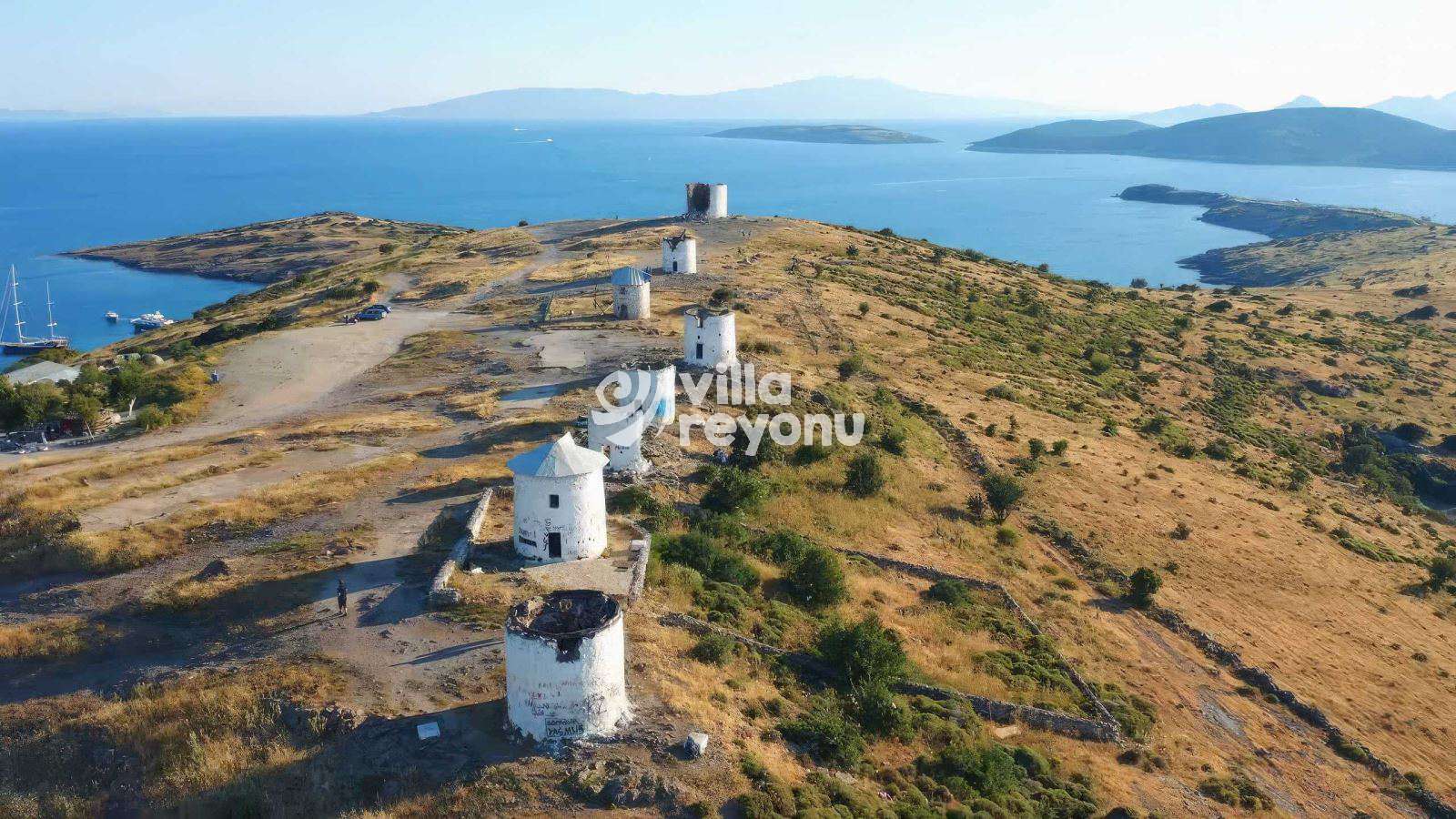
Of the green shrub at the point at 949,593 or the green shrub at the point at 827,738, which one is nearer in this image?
the green shrub at the point at 827,738

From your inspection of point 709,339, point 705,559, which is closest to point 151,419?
point 709,339

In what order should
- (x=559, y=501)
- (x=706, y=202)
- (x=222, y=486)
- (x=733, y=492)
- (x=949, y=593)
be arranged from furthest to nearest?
(x=706, y=202) < (x=733, y=492) < (x=222, y=486) < (x=949, y=593) < (x=559, y=501)

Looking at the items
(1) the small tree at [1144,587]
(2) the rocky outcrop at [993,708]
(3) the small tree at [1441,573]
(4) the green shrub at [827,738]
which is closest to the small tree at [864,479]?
(1) the small tree at [1144,587]

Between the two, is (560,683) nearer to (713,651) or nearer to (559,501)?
(713,651)

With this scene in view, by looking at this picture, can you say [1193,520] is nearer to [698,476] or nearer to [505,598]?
[698,476]

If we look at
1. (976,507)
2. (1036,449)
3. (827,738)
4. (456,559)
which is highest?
(456,559)

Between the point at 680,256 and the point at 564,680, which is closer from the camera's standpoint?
the point at 564,680

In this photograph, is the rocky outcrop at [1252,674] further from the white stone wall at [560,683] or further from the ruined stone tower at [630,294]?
the ruined stone tower at [630,294]

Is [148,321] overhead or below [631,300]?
below
